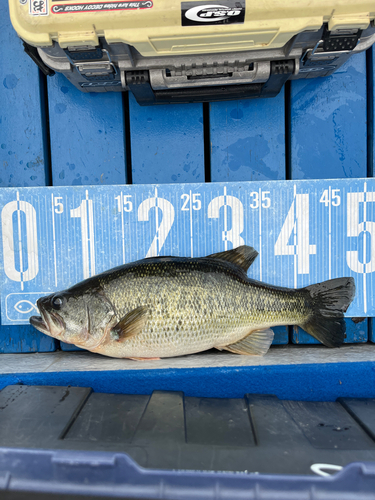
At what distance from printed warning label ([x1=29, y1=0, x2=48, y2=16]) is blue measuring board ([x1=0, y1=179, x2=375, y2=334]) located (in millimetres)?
792

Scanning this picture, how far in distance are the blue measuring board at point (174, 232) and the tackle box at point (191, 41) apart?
0.53 metres

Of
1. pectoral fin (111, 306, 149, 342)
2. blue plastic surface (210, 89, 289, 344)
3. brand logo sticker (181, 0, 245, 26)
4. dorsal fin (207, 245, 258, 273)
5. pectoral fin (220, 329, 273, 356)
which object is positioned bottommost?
pectoral fin (220, 329, 273, 356)

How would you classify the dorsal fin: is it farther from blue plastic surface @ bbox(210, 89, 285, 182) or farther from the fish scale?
blue plastic surface @ bbox(210, 89, 285, 182)

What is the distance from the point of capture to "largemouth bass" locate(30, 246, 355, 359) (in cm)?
147

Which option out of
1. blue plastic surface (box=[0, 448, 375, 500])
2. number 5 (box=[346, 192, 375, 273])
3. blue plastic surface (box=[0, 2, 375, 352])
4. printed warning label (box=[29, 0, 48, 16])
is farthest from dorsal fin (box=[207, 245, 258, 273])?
printed warning label (box=[29, 0, 48, 16])

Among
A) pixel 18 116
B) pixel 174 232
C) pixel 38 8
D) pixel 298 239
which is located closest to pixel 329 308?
pixel 298 239

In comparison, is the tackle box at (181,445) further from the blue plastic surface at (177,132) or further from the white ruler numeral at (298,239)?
the blue plastic surface at (177,132)

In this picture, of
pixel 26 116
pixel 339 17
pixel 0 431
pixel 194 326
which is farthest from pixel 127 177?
pixel 0 431

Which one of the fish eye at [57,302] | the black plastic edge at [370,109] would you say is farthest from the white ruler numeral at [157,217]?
the black plastic edge at [370,109]

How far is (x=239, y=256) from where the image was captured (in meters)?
1.63

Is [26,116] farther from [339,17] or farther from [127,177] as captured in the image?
[339,17]

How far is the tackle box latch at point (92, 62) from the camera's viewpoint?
1.28 meters

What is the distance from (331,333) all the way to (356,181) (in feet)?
2.78

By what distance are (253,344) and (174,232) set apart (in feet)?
2.43
